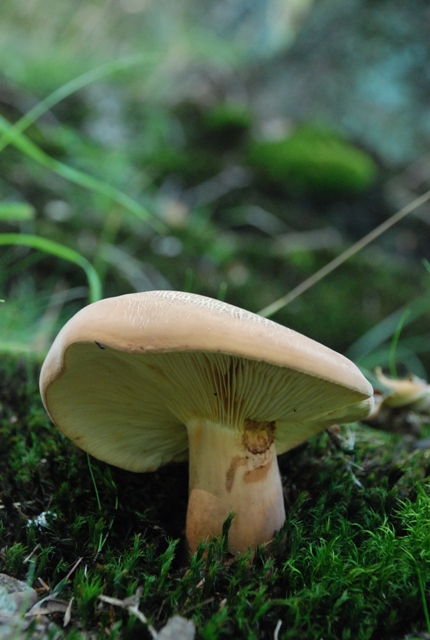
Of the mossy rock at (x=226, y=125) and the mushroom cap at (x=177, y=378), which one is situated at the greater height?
the mossy rock at (x=226, y=125)

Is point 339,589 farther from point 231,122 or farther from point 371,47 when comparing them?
point 371,47

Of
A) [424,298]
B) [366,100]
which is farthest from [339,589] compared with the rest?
[366,100]

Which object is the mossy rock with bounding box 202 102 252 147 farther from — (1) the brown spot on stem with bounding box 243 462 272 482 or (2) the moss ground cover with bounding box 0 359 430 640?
(1) the brown spot on stem with bounding box 243 462 272 482

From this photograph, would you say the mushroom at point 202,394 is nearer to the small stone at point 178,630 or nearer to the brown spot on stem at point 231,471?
the brown spot on stem at point 231,471

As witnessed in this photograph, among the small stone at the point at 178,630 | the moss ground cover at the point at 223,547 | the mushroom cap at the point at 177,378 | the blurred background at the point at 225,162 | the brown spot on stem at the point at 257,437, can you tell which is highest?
the blurred background at the point at 225,162

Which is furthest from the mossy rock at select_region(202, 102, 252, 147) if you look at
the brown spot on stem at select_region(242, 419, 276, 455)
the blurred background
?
the brown spot on stem at select_region(242, 419, 276, 455)

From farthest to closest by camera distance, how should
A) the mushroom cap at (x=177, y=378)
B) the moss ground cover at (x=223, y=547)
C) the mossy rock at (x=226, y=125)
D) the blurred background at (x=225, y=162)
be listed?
the mossy rock at (x=226, y=125) → the blurred background at (x=225, y=162) → the moss ground cover at (x=223, y=547) → the mushroom cap at (x=177, y=378)

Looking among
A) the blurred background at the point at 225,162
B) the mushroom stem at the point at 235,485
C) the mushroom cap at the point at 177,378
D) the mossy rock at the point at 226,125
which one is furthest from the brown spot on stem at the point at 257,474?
the mossy rock at the point at 226,125
